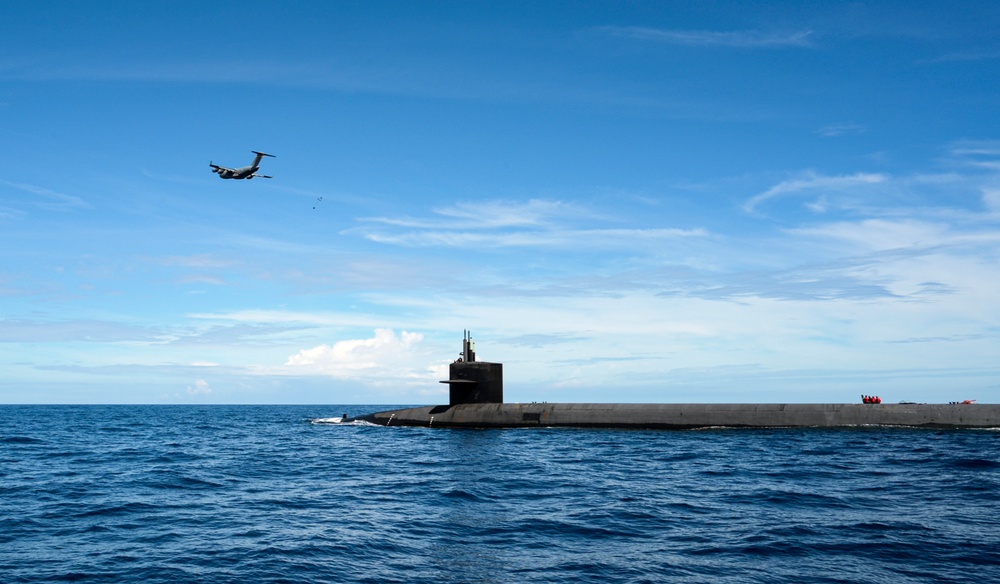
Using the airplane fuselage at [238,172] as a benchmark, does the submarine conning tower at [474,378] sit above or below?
below

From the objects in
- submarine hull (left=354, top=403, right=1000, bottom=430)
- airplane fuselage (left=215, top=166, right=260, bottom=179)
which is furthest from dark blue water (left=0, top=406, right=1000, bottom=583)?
airplane fuselage (left=215, top=166, right=260, bottom=179)

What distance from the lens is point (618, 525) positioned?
1953cm

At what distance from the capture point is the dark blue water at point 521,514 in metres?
15.6

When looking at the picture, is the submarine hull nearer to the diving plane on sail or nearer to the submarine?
the submarine

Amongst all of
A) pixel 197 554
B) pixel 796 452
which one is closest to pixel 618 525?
pixel 197 554

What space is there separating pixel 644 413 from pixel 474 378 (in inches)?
447

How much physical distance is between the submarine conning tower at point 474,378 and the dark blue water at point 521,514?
14549mm

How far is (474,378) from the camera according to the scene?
5262 centimetres

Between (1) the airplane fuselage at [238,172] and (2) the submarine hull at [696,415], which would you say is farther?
(2) the submarine hull at [696,415]

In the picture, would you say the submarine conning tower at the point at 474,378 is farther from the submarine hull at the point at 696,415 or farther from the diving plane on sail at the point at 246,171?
the diving plane on sail at the point at 246,171

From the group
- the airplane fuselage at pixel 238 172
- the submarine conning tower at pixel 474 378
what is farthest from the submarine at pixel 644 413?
the airplane fuselage at pixel 238 172

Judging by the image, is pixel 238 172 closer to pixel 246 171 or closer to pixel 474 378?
pixel 246 171

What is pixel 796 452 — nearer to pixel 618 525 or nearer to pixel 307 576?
pixel 618 525

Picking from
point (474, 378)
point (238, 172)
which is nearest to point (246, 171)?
point (238, 172)
